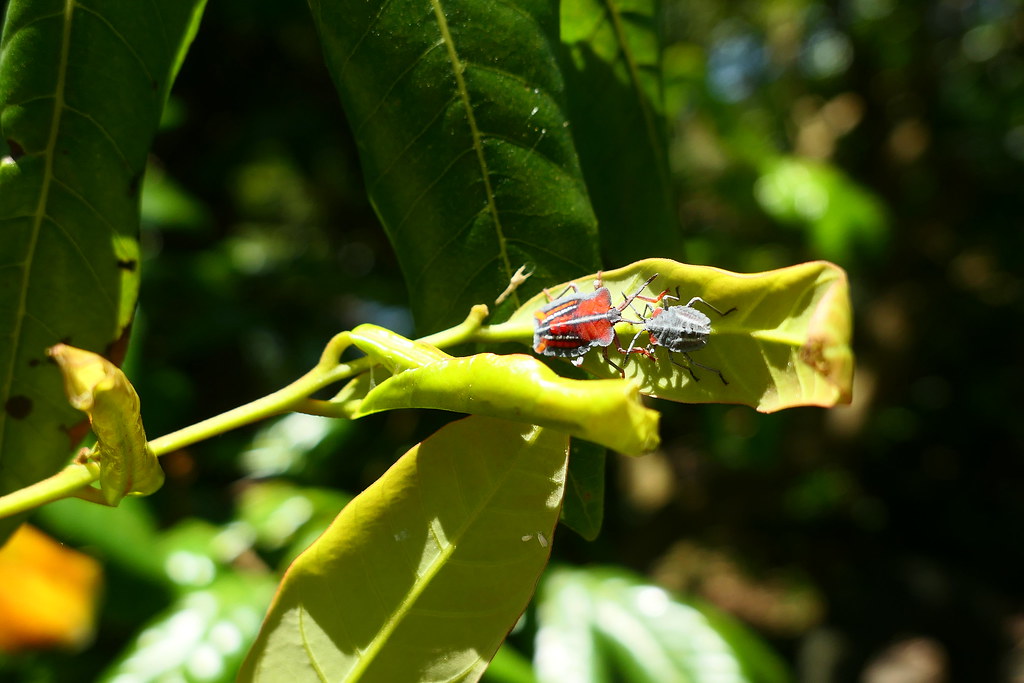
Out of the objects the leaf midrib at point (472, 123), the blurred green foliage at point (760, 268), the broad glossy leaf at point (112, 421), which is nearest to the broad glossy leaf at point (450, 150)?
the leaf midrib at point (472, 123)

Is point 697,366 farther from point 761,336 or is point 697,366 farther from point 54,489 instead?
point 54,489

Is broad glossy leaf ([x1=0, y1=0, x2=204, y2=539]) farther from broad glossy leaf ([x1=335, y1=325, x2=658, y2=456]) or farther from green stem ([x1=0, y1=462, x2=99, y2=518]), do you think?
broad glossy leaf ([x1=335, y1=325, x2=658, y2=456])

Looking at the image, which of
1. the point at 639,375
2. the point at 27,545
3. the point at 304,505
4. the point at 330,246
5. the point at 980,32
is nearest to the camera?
the point at 639,375

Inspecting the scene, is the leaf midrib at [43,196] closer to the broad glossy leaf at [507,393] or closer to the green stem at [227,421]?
the green stem at [227,421]

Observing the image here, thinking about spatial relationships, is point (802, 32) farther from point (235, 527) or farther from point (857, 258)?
point (235, 527)

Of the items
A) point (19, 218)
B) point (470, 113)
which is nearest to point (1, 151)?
point (19, 218)

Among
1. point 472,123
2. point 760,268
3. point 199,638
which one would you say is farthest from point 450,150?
point 760,268

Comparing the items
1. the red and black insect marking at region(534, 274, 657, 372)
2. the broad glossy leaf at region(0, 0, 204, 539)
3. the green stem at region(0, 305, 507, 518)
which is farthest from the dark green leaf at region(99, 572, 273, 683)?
the red and black insect marking at region(534, 274, 657, 372)
